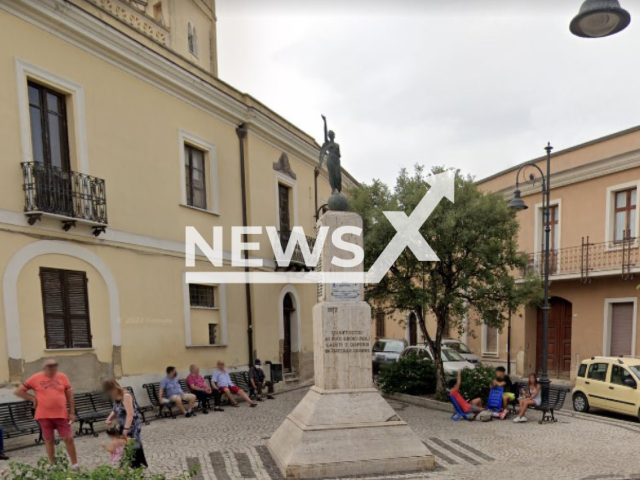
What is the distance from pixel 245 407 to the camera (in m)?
11.4

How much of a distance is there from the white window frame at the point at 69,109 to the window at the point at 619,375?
13198mm

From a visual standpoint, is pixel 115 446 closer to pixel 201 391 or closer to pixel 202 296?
pixel 201 391

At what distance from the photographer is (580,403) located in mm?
11602

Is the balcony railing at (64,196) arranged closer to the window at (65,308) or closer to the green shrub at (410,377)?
the window at (65,308)

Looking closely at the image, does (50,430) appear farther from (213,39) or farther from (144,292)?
(213,39)

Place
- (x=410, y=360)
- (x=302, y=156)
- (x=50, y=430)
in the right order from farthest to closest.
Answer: (x=302, y=156) → (x=410, y=360) → (x=50, y=430)

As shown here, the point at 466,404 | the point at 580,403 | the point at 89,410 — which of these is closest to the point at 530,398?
the point at 466,404

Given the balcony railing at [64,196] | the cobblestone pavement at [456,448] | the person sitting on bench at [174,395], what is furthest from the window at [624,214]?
the balcony railing at [64,196]

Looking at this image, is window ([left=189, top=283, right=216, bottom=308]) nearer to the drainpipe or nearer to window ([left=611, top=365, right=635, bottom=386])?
the drainpipe

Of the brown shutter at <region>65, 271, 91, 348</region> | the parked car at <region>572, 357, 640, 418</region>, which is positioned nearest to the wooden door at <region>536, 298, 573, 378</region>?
the parked car at <region>572, 357, 640, 418</region>

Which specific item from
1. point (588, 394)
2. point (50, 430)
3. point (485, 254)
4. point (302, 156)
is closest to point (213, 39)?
point (302, 156)

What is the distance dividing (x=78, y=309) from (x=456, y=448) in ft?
26.3

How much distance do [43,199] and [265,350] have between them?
8.39 metres

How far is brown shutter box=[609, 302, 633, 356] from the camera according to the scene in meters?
15.1
